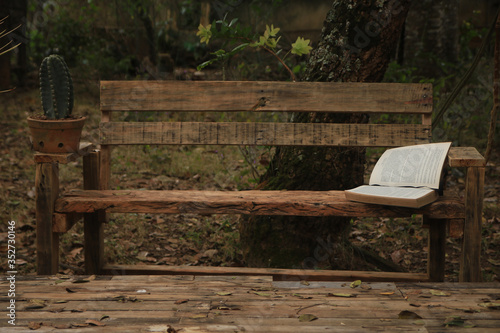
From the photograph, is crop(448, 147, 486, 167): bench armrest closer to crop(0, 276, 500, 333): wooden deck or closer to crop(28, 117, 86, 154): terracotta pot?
crop(0, 276, 500, 333): wooden deck

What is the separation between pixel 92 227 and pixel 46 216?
58 centimetres

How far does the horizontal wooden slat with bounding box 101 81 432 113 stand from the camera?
11.7 feet

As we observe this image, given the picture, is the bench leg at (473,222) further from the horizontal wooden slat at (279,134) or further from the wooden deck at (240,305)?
the horizontal wooden slat at (279,134)

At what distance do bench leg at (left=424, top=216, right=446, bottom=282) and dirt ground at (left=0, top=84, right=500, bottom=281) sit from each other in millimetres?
666

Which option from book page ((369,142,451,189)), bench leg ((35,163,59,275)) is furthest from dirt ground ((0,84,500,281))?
book page ((369,142,451,189))

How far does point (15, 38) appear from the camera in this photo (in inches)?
328

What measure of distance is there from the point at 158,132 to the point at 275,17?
6587 millimetres

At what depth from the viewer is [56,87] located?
3.12m

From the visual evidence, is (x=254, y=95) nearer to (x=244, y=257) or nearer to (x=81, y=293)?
(x=244, y=257)

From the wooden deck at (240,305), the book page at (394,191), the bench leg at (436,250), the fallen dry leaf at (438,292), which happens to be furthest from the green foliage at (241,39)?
the fallen dry leaf at (438,292)

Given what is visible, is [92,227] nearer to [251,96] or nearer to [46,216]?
[46,216]

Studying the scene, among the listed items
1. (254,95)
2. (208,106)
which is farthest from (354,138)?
(208,106)

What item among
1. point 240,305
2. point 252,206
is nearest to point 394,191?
point 252,206

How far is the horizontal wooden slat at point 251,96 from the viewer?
3.55 metres
